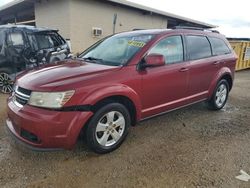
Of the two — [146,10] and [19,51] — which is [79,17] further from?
[19,51]

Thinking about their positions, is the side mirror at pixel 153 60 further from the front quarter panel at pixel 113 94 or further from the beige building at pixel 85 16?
the beige building at pixel 85 16

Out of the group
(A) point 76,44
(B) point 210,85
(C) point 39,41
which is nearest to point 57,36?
(C) point 39,41

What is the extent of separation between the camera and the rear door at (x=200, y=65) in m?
4.41

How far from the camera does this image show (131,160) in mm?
3232

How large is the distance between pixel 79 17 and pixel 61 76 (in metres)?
9.56

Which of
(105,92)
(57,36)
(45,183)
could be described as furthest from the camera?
(57,36)

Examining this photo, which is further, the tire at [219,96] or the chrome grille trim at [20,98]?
the tire at [219,96]

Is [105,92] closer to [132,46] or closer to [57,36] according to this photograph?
[132,46]

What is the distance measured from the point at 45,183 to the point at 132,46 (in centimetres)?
228

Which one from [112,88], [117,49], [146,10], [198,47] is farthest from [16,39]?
[146,10]

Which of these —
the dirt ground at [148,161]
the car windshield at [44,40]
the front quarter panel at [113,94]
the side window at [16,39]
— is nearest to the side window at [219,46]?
the dirt ground at [148,161]

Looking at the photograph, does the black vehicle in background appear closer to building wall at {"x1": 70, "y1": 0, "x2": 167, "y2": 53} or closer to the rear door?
the rear door

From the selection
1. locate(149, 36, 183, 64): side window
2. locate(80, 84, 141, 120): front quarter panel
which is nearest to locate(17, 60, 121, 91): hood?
locate(80, 84, 141, 120): front quarter panel

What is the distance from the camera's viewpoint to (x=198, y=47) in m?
4.64
